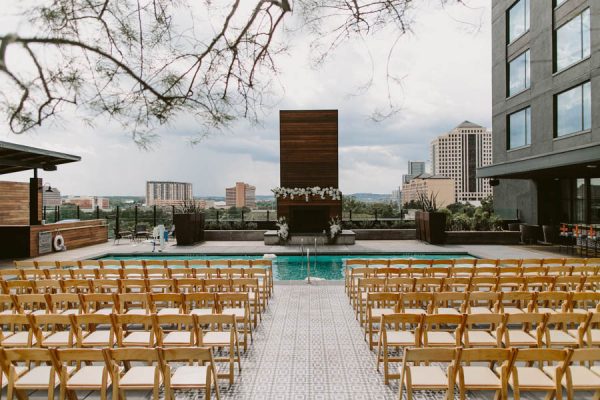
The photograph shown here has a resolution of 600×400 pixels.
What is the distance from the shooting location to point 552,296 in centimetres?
545

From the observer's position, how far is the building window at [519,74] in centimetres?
1933

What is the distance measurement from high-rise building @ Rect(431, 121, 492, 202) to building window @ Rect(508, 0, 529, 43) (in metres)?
130

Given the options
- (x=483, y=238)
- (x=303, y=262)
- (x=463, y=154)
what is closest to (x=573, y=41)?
(x=483, y=238)

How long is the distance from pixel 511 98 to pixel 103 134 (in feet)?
67.2

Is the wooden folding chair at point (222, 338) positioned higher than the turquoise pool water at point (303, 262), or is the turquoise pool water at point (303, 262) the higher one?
the wooden folding chair at point (222, 338)

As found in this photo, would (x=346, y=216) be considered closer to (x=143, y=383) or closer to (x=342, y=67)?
(x=342, y=67)

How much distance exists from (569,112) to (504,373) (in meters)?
16.4

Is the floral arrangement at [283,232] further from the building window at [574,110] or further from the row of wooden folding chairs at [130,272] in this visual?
the building window at [574,110]

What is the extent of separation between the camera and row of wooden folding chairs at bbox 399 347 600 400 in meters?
3.30

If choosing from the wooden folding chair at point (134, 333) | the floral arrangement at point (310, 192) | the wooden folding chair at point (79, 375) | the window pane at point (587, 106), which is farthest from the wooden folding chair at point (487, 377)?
the floral arrangement at point (310, 192)

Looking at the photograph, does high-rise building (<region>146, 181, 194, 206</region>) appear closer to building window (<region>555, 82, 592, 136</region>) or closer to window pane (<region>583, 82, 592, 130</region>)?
building window (<region>555, 82, 592, 136</region>)

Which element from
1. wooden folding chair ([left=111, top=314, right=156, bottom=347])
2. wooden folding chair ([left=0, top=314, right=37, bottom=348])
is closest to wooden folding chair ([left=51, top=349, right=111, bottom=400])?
wooden folding chair ([left=111, top=314, right=156, bottom=347])

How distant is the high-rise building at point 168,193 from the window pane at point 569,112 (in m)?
17.0

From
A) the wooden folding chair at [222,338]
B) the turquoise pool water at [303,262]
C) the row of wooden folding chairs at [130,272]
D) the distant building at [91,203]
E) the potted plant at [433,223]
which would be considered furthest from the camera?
the distant building at [91,203]
